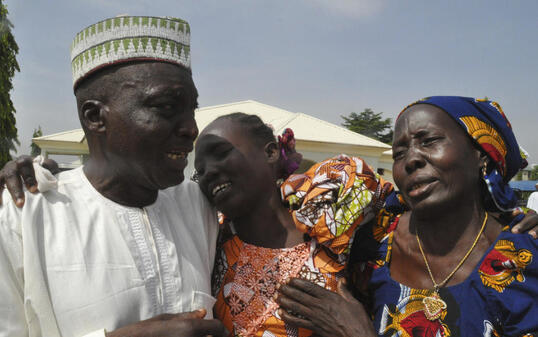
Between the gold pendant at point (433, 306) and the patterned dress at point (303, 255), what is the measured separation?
1.50 feet

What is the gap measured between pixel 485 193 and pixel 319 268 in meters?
0.95

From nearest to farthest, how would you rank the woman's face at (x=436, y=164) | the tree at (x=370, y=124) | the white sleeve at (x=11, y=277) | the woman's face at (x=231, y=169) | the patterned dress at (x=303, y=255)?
1. the white sleeve at (x=11, y=277)
2. the woman's face at (x=436, y=164)
3. the patterned dress at (x=303, y=255)
4. the woman's face at (x=231, y=169)
5. the tree at (x=370, y=124)

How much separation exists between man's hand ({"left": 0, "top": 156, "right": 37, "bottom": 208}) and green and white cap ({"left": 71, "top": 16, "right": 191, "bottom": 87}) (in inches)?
17.5

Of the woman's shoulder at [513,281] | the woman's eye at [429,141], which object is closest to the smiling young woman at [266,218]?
the woman's eye at [429,141]

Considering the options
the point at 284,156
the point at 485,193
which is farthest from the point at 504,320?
the point at 284,156

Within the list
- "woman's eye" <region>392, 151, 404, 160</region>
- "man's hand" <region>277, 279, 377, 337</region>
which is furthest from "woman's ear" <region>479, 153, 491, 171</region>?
"man's hand" <region>277, 279, 377, 337</region>

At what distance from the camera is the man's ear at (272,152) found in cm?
245

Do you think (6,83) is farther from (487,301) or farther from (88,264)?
(487,301)

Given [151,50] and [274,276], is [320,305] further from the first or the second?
[151,50]

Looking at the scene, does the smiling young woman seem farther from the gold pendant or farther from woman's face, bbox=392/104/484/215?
the gold pendant

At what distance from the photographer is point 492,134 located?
6.36 ft

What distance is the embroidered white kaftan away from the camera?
1396 millimetres

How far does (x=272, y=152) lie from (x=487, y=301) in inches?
55.8

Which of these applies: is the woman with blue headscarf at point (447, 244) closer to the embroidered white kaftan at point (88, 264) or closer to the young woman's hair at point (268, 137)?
the embroidered white kaftan at point (88, 264)
